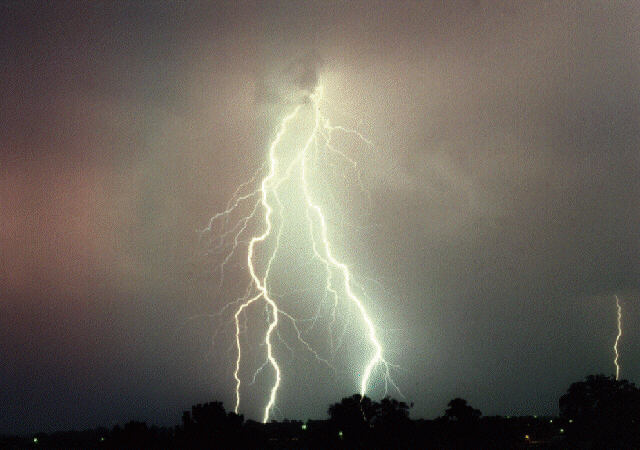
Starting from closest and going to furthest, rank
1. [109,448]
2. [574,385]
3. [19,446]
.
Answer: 1. [109,448]
2. [574,385]
3. [19,446]

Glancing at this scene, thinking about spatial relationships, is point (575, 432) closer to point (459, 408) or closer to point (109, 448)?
point (459, 408)

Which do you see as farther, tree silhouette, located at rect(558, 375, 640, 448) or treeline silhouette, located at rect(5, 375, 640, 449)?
tree silhouette, located at rect(558, 375, 640, 448)

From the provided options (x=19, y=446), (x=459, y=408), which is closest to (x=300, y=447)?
(x=459, y=408)

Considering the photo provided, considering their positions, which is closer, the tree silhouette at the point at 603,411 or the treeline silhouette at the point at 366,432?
the treeline silhouette at the point at 366,432

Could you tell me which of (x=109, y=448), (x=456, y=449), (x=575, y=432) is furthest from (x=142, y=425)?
(x=575, y=432)

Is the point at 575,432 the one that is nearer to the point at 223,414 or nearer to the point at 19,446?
the point at 223,414

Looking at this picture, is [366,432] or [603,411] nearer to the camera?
[366,432]

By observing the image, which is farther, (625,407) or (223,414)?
(625,407)

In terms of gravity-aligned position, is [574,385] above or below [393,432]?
above

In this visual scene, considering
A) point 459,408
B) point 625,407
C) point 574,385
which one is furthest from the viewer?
point 574,385
